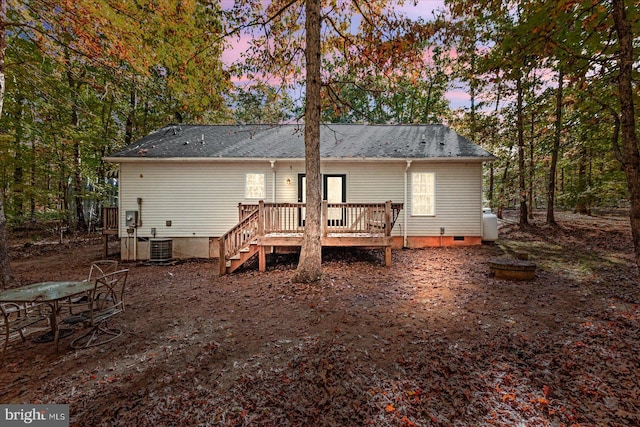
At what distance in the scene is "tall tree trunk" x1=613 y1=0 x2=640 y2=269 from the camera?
319 cm

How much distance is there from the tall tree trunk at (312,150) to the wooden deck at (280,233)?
128 centimetres

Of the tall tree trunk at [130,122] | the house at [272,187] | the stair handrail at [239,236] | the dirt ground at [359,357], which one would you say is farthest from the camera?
the tall tree trunk at [130,122]

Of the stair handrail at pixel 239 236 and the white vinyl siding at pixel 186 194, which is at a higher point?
the white vinyl siding at pixel 186 194

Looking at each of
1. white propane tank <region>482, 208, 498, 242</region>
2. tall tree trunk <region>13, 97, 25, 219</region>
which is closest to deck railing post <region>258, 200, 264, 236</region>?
white propane tank <region>482, 208, 498, 242</region>

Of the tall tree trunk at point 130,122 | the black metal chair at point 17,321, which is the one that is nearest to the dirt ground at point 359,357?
the black metal chair at point 17,321

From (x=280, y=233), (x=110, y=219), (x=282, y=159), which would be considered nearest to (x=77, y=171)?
(x=110, y=219)

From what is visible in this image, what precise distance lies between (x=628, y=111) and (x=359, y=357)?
457cm

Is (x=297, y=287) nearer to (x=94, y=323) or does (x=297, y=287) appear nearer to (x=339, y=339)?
(x=339, y=339)

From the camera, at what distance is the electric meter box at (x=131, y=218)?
9492 mm

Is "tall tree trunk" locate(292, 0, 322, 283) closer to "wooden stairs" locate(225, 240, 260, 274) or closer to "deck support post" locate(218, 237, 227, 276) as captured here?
"wooden stairs" locate(225, 240, 260, 274)

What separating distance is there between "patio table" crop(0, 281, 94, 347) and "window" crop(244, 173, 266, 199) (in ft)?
20.5

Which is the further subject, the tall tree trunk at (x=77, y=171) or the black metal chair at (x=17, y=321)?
the tall tree trunk at (x=77, y=171)

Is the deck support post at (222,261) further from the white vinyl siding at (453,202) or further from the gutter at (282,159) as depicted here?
the white vinyl siding at (453,202)

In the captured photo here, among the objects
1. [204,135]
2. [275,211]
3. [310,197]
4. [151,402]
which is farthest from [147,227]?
[151,402]
